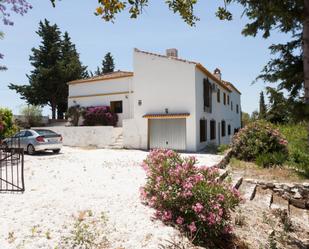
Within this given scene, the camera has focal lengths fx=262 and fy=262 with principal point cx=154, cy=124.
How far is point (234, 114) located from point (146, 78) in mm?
18304

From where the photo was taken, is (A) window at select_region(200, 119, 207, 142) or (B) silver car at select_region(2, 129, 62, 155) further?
(A) window at select_region(200, 119, 207, 142)

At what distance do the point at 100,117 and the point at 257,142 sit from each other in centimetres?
1460

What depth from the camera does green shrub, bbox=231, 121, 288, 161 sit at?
517 inches

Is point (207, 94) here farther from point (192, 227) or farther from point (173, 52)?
point (192, 227)

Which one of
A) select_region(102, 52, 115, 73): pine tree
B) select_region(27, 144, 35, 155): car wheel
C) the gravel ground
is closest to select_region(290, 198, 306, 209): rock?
the gravel ground

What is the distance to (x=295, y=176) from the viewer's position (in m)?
10.3

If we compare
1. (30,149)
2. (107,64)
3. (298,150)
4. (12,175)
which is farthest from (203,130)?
(107,64)

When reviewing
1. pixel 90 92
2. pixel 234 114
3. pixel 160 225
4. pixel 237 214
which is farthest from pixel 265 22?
pixel 234 114

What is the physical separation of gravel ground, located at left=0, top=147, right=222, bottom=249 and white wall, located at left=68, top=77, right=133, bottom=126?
15.6 metres

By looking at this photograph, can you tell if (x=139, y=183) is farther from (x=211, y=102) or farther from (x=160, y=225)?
(x=211, y=102)

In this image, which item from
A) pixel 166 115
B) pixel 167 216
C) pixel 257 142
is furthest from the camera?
pixel 166 115

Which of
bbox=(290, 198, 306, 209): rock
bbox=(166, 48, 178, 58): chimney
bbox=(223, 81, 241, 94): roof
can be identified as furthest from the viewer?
bbox=(223, 81, 241, 94): roof

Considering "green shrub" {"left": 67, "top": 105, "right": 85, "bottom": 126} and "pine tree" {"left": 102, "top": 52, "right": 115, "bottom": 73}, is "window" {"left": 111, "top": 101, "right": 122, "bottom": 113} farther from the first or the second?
"pine tree" {"left": 102, "top": 52, "right": 115, "bottom": 73}

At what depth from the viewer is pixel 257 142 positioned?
13.2m
